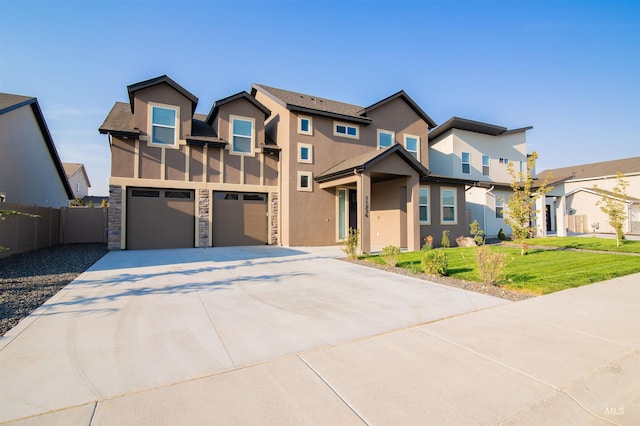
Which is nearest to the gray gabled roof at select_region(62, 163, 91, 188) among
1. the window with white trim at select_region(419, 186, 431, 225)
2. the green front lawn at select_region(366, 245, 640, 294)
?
the window with white trim at select_region(419, 186, 431, 225)

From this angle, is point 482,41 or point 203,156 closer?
point 482,41

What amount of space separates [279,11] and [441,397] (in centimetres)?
1114

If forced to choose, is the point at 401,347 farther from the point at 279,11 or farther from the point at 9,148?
the point at 9,148

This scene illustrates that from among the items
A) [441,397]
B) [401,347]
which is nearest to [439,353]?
[401,347]

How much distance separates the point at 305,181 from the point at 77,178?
37928mm

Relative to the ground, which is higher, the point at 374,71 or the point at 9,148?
the point at 374,71

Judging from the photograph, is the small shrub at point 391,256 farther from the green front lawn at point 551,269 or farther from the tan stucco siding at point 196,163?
the tan stucco siding at point 196,163

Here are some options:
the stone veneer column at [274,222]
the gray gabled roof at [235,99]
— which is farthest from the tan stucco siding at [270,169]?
the gray gabled roof at [235,99]

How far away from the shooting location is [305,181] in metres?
14.3

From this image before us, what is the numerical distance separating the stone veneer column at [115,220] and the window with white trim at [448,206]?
48.6 ft

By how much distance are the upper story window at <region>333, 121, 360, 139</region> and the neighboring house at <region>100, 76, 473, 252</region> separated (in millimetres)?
55

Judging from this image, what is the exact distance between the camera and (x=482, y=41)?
36.2 ft

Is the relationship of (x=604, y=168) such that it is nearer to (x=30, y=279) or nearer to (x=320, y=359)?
(x=320, y=359)

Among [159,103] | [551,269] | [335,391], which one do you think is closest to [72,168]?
[159,103]
